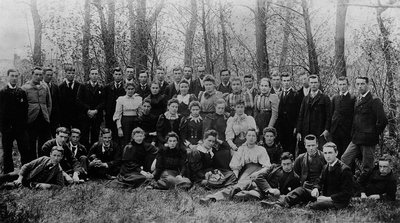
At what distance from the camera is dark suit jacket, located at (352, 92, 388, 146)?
6273mm

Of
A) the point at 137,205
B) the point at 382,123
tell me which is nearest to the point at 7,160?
the point at 137,205

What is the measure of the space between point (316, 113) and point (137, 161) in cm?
318

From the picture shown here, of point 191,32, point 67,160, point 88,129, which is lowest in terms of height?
point 67,160

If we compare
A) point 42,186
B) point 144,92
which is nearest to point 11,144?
point 42,186

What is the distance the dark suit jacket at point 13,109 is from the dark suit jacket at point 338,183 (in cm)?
510

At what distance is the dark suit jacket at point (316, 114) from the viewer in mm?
6852

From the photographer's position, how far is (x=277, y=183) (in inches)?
240

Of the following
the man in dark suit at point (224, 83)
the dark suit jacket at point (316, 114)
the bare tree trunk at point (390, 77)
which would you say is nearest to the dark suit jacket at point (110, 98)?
the man in dark suit at point (224, 83)

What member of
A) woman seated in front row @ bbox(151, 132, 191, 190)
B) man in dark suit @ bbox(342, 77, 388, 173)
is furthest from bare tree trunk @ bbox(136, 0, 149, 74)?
man in dark suit @ bbox(342, 77, 388, 173)

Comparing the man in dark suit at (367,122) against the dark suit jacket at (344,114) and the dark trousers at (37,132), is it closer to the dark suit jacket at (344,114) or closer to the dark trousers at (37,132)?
the dark suit jacket at (344,114)

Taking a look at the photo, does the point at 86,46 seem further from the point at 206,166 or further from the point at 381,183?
the point at 381,183

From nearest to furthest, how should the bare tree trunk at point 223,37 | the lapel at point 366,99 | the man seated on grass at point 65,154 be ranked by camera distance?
the lapel at point 366,99, the man seated on grass at point 65,154, the bare tree trunk at point 223,37

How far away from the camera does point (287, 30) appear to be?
10664 millimetres

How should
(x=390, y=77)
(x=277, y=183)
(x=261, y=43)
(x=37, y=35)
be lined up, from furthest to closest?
(x=37, y=35) < (x=261, y=43) < (x=390, y=77) < (x=277, y=183)
